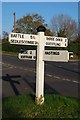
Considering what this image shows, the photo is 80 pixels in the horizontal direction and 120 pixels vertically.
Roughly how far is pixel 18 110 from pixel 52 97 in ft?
4.92

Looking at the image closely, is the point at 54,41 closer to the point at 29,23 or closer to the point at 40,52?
the point at 40,52

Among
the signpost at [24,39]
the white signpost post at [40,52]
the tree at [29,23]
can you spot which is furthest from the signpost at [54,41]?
the tree at [29,23]

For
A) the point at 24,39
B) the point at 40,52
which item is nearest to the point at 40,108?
the point at 40,52

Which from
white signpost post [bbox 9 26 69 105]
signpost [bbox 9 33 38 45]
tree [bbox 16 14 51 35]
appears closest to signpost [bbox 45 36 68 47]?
white signpost post [bbox 9 26 69 105]

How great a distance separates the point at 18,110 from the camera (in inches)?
275

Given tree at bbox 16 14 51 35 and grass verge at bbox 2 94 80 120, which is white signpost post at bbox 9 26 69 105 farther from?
tree at bbox 16 14 51 35

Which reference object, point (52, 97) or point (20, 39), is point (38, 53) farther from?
point (52, 97)

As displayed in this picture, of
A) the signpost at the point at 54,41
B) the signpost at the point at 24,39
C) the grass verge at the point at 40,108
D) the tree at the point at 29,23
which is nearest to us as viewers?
the grass verge at the point at 40,108

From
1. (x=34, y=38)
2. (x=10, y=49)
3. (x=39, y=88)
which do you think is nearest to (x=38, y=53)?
(x=34, y=38)

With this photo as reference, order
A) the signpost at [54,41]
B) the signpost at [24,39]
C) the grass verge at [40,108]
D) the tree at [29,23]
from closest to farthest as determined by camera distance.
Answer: the grass verge at [40,108] → the signpost at [24,39] → the signpost at [54,41] → the tree at [29,23]

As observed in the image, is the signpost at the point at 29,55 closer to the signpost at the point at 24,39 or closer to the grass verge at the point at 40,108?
the signpost at the point at 24,39

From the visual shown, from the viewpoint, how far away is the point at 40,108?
722 centimetres

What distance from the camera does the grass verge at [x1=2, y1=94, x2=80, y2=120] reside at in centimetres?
667

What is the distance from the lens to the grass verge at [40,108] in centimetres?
667
